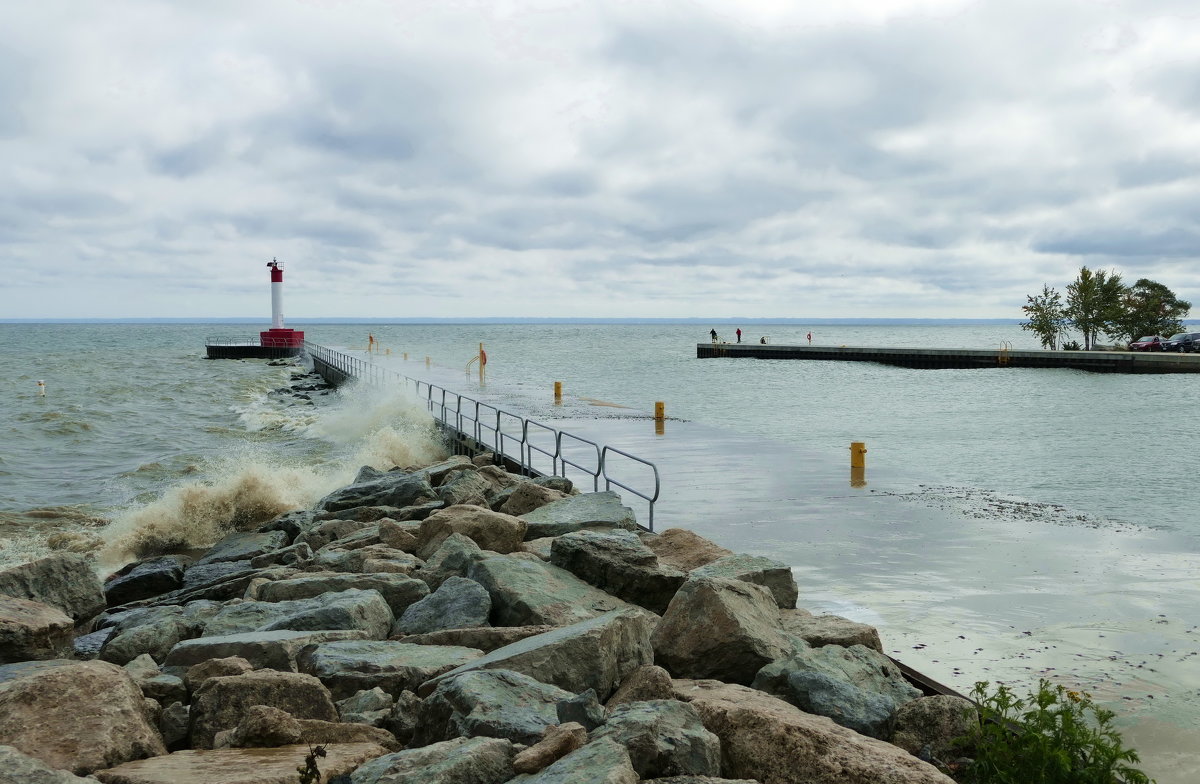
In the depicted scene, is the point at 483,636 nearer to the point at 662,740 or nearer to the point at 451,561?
the point at 451,561

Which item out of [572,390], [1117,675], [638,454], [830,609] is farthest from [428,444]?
[572,390]

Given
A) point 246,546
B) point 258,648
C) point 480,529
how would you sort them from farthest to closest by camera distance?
point 246,546
point 480,529
point 258,648

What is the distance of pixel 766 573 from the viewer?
23.2ft

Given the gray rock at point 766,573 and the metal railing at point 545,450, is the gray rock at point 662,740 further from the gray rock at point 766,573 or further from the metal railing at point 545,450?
the metal railing at point 545,450

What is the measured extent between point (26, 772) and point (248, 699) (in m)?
1.22

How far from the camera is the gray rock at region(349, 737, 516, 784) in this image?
11.8ft

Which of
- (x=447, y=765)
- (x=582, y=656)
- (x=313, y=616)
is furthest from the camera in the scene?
(x=313, y=616)

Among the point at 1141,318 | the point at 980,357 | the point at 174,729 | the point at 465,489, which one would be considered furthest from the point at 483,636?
the point at 1141,318

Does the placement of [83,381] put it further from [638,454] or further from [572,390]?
[638,454]

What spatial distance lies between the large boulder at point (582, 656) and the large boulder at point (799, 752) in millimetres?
770

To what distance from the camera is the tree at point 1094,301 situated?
2938 inches

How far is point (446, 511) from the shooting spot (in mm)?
9320

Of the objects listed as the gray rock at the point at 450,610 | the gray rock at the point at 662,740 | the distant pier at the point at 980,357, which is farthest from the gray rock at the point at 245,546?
the distant pier at the point at 980,357

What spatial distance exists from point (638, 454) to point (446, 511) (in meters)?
8.20
